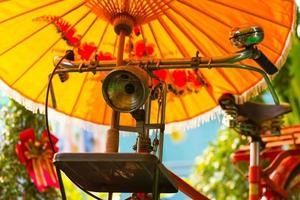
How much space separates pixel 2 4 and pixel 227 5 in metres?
0.76

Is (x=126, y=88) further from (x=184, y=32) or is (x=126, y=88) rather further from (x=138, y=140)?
(x=184, y=32)

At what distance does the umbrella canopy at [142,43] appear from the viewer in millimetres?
1727

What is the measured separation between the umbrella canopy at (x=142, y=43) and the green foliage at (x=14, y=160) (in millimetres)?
822

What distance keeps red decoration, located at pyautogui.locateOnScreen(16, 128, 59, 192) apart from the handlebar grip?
154 cm

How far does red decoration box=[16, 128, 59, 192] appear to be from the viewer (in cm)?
262

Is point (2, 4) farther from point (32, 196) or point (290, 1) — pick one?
point (32, 196)

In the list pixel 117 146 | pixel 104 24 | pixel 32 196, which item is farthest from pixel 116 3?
pixel 32 196

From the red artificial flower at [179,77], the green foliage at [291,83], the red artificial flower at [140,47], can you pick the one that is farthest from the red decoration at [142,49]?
the green foliage at [291,83]

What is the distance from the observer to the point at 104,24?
1.93 meters

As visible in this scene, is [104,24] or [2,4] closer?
[2,4]

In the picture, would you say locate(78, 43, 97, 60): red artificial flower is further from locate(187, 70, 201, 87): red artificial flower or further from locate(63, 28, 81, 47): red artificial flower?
locate(187, 70, 201, 87): red artificial flower

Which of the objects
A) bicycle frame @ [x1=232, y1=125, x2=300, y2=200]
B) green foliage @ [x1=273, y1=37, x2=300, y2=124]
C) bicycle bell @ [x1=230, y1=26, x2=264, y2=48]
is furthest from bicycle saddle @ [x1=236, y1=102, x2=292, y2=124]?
green foliage @ [x1=273, y1=37, x2=300, y2=124]

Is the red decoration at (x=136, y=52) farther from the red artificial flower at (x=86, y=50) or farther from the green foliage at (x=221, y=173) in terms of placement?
the green foliage at (x=221, y=173)

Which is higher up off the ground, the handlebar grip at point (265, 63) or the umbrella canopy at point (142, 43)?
the umbrella canopy at point (142, 43)
